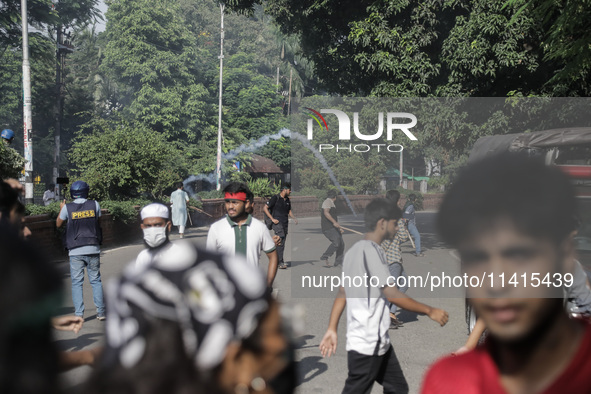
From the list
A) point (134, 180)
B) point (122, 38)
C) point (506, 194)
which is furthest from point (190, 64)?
point (506, 194)

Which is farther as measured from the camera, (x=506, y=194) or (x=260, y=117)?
(x=260, y=117)

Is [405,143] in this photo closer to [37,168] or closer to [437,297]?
[437,297]

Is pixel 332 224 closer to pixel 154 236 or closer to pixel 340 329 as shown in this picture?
pixel 340 329

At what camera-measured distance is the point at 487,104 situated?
13.8 m

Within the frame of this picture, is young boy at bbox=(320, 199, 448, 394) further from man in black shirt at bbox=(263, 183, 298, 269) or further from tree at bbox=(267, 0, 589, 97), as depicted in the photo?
man in black shirt at bbox=(263, 183, 298, 269)

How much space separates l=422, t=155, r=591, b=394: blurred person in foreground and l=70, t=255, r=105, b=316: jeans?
7.16m

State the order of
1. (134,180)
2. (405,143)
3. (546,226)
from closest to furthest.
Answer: (546,226) → (405,143) → (134,180)

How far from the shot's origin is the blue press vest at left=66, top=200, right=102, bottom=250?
7988 millimetres

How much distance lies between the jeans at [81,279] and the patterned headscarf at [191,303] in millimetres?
7221

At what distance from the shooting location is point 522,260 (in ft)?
4.33

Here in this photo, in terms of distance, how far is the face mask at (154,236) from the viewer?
4438 mm

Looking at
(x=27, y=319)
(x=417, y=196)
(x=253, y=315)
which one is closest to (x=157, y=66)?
(x=417, y=196)

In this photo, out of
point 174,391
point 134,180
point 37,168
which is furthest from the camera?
point 37,168

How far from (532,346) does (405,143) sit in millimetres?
9308
